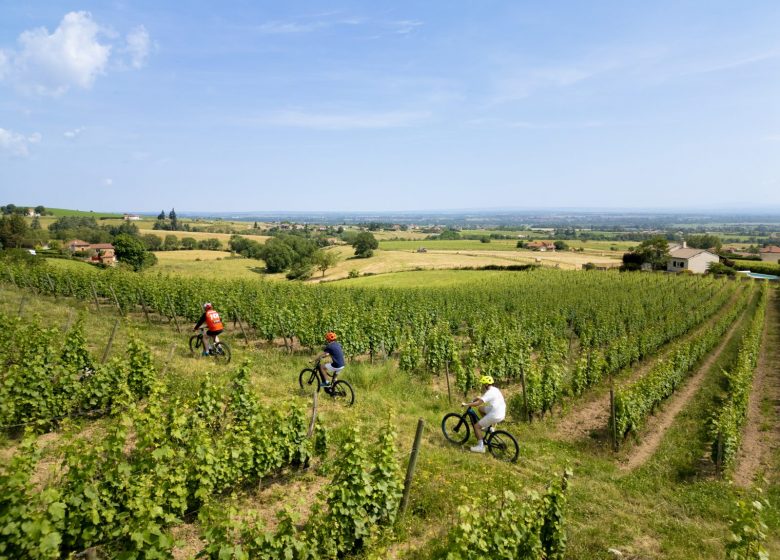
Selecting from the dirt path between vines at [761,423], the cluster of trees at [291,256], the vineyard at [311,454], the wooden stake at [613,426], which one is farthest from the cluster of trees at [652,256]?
the wooden stake at [613,426]

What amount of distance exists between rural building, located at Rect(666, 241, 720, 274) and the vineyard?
59.6 m

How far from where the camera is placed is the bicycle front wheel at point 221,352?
15.0m

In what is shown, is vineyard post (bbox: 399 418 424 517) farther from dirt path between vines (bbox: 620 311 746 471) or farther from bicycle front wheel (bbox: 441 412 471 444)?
dirt path between vines (bbox: 620 311 746 471)

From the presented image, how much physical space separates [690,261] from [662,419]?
6947 centimetres

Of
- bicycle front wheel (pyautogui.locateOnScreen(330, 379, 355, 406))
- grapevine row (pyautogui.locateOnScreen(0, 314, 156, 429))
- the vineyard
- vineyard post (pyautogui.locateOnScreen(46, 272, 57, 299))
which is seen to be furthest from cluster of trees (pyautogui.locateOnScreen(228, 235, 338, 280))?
grapevine row (pyautogui.locateOnScreen(0, 314, 156, 429))

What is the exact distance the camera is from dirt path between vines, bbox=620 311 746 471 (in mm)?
11734

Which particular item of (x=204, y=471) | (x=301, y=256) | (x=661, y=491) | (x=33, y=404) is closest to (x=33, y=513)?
(x=204, y=471)

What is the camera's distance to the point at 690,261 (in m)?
70.4

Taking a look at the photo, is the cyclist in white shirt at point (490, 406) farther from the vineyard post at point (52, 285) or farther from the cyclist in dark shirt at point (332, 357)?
the vineyard post at point (52, 285)

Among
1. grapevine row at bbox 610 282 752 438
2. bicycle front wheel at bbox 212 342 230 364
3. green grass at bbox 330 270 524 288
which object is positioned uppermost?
bicycle front wheel at bbox 212 342 230 364

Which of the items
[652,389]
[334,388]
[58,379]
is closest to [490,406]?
[334,388]

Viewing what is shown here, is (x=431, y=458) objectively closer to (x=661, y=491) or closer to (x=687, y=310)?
(x=661, y=491)

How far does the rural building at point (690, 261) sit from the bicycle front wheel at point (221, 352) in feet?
246

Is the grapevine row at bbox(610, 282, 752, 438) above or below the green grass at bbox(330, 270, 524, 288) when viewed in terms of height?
above
